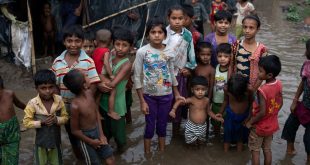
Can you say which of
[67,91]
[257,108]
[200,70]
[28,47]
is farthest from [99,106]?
[28,47]

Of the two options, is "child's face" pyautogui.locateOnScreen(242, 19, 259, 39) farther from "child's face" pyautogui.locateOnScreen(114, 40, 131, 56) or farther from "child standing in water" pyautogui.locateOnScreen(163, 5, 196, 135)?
"child's face" pyautogui.locateOnScreen(114, 40, 131, 56)

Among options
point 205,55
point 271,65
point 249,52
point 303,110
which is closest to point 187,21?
point 205,55

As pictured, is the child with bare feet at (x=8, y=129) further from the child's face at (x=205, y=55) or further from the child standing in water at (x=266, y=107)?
the child standing in water at (x=266, y=107)

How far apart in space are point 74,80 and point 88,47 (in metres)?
0.92

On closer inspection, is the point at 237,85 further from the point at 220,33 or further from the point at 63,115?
the point at 63,115

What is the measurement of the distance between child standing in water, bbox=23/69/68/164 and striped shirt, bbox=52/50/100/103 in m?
0.21

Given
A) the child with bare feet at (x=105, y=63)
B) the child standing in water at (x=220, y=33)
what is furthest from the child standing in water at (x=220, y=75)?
the child with bare feet at (x=105, y=63)

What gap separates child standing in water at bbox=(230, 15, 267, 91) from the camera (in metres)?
4.06

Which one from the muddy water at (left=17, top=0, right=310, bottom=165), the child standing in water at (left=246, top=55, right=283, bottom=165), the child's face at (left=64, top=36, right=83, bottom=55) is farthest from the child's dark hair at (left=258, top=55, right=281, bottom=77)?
the child's face at (left=64, top=36, right=83, bottom=55)

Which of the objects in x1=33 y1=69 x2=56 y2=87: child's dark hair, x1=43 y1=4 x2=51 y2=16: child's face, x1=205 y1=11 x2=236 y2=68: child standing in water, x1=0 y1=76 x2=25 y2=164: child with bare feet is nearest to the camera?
x1=33 y1=69 x2=56 y2=87: child's dark hair

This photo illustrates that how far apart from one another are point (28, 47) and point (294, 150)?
14.2 feet

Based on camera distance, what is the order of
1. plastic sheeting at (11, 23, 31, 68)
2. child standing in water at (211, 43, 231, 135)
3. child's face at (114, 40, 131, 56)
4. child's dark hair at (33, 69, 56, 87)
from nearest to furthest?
child's dark hair at (33, 69, 56, 87) < child's face at (114, 40, 131, 56) < child standing in water at (211, 43, 231, 135) < plastic sheeting at (11, 23, 31, 68)

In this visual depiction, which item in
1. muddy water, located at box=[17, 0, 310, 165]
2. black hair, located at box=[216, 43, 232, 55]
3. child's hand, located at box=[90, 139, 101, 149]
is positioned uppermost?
black hair, located at box=[216, 43, 232, 55]

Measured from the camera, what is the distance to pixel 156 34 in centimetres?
382
